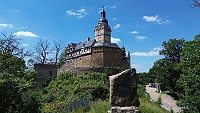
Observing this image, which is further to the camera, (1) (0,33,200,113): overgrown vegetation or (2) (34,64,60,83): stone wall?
(2) (34,64,60,83): stone wall

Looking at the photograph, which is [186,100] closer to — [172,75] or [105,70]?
[105,70]

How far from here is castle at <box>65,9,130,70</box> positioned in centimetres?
4003

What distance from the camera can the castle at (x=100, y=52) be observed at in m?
40.0

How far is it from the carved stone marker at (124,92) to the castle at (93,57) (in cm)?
1917

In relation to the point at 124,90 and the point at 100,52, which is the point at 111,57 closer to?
the point at 100,52

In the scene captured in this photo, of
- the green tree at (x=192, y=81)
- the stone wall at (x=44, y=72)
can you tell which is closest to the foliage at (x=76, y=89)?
the stone wall at (x=44, y=72)

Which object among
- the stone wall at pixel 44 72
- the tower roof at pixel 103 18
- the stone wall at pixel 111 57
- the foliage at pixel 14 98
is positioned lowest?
the foliage at pixel 14 98

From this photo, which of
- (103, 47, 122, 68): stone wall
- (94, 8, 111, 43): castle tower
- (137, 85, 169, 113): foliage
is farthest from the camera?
(94, 8, 111, 43): castle tower

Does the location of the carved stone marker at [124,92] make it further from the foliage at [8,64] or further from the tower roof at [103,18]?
the tower roof at [103,18]

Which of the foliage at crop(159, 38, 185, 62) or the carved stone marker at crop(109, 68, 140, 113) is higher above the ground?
the foliage at crop(159, 38, 185, 62)

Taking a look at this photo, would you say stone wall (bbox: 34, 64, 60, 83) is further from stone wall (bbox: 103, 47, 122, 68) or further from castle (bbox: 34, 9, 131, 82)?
stone wall (bbox: 103, 47, 122, 68)

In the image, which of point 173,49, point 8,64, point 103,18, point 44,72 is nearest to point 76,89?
point 8,64

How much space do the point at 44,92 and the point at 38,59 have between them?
1538 cm

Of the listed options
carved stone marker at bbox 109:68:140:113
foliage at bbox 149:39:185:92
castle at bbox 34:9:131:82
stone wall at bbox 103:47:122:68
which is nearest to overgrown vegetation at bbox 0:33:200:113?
carved stone marker at bbox 109:68:140:113
